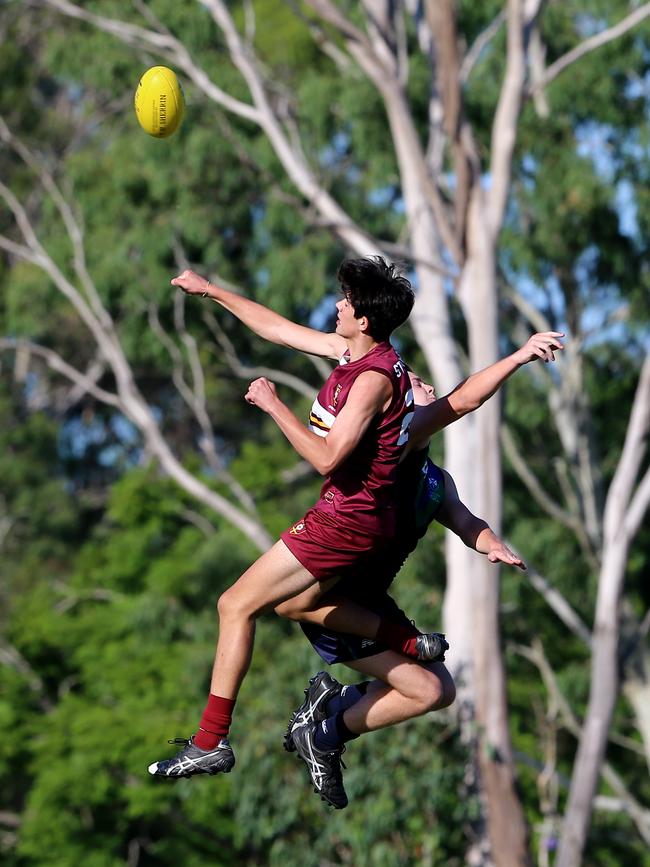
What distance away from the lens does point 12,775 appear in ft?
77.6

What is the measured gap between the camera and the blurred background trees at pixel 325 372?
15641 millimetres

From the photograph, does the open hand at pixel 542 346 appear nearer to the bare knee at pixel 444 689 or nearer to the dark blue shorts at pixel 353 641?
the dark blue shorts at pixel 353 641

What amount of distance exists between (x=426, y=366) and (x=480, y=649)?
5.96m

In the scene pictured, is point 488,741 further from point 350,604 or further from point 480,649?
point 350,604

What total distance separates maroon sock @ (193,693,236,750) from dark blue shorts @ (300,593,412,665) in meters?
0.48

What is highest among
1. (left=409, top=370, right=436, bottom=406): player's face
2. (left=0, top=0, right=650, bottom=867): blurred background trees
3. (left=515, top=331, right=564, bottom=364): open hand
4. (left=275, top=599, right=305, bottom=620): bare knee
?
(left=0, top=0, right=650, bottom=867): blurred background trees

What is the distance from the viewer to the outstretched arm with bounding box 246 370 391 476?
5.62 metres

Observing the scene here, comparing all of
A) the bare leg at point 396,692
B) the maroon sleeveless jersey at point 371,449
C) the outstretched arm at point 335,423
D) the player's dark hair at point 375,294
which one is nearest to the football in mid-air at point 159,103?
the player's dark hair at point 375,294

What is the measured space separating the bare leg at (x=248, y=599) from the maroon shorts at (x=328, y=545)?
0.04 m

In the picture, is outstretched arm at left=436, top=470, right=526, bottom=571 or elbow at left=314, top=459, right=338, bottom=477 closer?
elbow at left=314, top=459, right=338, bottom=477

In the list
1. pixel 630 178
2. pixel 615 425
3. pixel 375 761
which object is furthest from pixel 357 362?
pixel 615 425

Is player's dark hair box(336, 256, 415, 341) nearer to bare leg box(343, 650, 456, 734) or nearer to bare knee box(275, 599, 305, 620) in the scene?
bare knee box(275, 599, 305, 620)

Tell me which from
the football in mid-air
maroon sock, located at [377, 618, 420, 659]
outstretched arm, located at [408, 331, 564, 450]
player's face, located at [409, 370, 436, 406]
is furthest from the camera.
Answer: the football in mid-air

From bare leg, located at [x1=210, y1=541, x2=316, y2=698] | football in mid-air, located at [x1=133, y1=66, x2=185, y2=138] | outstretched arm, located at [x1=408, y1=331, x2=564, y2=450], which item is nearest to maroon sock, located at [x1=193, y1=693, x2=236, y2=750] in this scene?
bare leg, located at [x1=210, y1=541, x2=316, y2=698]
